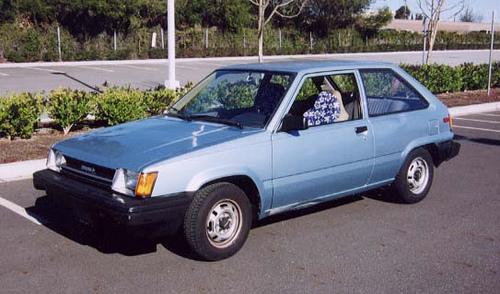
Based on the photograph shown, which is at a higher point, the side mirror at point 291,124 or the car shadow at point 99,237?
the side mirror at point 291,124

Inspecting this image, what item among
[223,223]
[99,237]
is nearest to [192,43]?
[99,237]

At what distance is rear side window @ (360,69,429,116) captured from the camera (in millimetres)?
6285

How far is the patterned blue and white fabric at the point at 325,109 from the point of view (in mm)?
5609

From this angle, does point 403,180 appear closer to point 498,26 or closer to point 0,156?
point 0,156

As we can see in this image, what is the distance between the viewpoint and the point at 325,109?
5.74 m

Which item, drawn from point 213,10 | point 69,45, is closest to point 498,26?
point 213,10

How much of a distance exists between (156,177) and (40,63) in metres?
26.0

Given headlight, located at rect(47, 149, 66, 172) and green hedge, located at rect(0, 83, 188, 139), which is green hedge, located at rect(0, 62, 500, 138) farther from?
headlight, located at rect(47, 149, 66, 172)

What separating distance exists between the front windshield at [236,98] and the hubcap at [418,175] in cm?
189

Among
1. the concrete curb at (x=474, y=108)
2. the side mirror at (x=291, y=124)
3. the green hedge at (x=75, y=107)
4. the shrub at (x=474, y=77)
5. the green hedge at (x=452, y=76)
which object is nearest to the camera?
the side mirror at (x=291, y=124)

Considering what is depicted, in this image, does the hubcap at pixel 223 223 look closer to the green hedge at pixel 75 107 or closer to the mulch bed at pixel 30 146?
the green hedge at pixel 75 107

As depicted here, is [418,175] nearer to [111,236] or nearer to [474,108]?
[111,236]

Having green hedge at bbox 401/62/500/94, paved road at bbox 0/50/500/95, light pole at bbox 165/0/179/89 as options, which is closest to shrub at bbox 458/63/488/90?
green hedge at bbox 401/62/500/94

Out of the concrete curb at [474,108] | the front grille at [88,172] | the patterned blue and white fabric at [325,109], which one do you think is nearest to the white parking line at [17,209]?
the front grille at [88,172]
